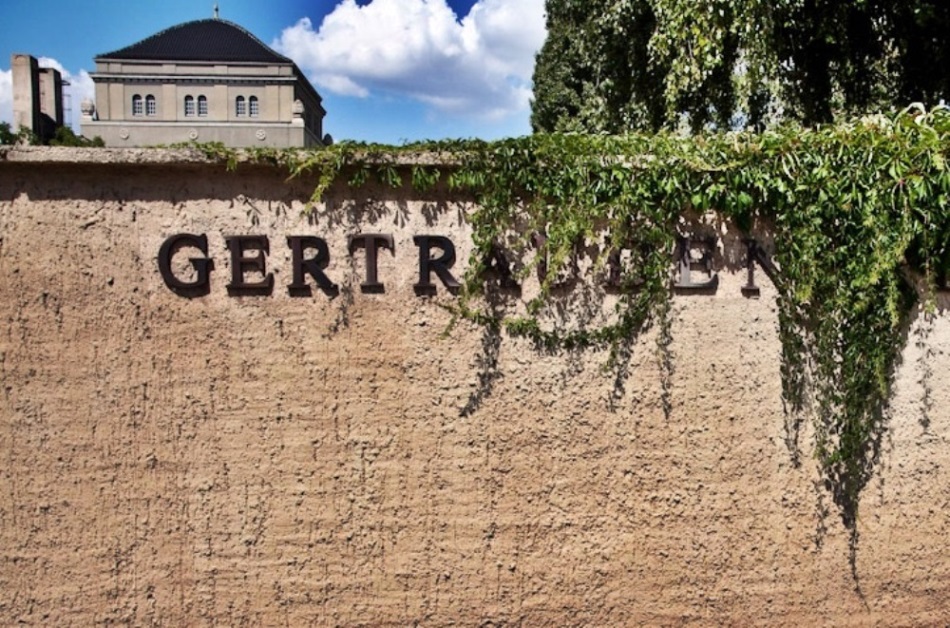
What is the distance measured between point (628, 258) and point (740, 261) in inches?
20.7

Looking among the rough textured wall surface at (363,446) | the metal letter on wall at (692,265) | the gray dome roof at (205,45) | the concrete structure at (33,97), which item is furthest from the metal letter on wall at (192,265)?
the gray dome roof at (205,45)

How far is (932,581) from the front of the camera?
146 inches

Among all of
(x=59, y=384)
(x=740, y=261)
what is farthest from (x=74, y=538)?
(x=740, y=261)

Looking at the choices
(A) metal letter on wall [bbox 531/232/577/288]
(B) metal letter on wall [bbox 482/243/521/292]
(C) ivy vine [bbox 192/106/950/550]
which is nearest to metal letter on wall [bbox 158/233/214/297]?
(C) ivy vine [bbox 192/106/950/550]

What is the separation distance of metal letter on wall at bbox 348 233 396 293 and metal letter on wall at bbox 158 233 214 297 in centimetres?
59

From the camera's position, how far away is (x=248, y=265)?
310 centimetres

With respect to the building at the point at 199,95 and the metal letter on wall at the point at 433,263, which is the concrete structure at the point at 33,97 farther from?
the metal letter on wall at the point at 433,263

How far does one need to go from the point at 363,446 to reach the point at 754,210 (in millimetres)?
2032

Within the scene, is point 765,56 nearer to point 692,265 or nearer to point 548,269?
point 692,265

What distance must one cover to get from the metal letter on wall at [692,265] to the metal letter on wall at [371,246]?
1.28m

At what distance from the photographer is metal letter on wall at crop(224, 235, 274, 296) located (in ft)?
10.1

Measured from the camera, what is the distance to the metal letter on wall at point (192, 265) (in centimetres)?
303

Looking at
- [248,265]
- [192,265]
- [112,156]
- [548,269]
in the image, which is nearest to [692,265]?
[548,269]

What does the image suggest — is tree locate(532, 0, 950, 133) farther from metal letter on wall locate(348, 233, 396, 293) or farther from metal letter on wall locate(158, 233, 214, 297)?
metal letter on wall locate(158, 233, 214, 297)
